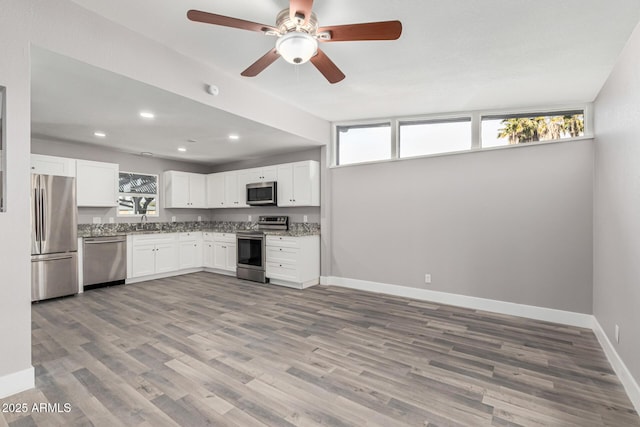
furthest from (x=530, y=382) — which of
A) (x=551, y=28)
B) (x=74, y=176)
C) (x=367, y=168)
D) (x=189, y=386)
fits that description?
(x=74, y=176)

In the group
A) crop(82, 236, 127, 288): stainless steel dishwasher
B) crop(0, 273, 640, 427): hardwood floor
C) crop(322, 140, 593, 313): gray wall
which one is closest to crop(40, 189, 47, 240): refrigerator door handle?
crop(82, 236, 127, 288): stainless steel dishwasher

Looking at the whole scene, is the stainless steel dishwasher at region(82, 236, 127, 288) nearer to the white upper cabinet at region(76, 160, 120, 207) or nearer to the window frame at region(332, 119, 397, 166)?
the white upper cabinet at region(76, 160, 120, 207)

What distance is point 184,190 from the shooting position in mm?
6559

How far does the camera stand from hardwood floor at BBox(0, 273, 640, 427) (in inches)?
72.7

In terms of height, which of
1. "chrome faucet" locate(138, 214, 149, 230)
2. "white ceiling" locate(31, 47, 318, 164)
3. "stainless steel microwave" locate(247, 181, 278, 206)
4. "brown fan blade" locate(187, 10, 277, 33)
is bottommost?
"chrome faucet" locate(138, 214, 149, 230)

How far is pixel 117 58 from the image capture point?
2.51 meters

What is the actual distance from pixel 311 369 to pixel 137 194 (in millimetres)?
5444

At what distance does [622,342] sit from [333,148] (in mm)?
4211

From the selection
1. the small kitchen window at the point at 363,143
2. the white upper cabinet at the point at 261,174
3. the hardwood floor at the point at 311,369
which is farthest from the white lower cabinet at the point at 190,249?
the small kitchen window at the point at 363,143

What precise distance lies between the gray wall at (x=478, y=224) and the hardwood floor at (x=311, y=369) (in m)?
0.47

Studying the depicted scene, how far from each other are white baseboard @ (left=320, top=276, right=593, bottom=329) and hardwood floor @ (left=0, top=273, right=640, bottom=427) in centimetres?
13

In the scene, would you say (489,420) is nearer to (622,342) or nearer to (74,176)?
(622,342)

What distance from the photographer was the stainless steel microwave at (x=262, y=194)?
220 inches

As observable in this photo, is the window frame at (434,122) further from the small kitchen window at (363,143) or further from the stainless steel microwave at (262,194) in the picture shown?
the stainless steel microwave at (262,194)
